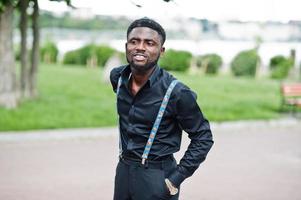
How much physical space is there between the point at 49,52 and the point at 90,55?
3470mm

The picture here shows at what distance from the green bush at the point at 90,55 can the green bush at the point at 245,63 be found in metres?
6.76

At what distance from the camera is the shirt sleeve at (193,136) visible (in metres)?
2.91

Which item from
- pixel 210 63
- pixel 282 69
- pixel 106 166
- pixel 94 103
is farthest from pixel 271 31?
pixel 106 166

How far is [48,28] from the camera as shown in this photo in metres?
41.2

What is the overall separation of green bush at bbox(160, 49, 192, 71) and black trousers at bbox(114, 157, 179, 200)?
2149 centimetres

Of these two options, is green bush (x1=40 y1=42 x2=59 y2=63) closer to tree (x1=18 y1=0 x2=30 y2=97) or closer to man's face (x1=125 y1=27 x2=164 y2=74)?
tree (x1=18 y1=0 x2=30 y2=97)

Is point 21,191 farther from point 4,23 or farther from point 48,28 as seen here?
point 48,28

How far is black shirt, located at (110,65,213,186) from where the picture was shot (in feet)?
9.45

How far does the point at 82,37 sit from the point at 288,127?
98.9 feet

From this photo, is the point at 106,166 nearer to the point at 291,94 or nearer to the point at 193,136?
the point at 193,136

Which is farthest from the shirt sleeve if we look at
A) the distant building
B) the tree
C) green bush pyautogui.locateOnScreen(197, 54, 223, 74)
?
the distant building

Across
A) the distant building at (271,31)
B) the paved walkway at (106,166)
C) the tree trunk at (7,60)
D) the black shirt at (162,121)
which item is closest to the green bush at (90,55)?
the distant building at (271,31)

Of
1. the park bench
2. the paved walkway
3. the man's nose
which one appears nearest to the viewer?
the man's nose

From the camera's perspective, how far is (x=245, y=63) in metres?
24.2
